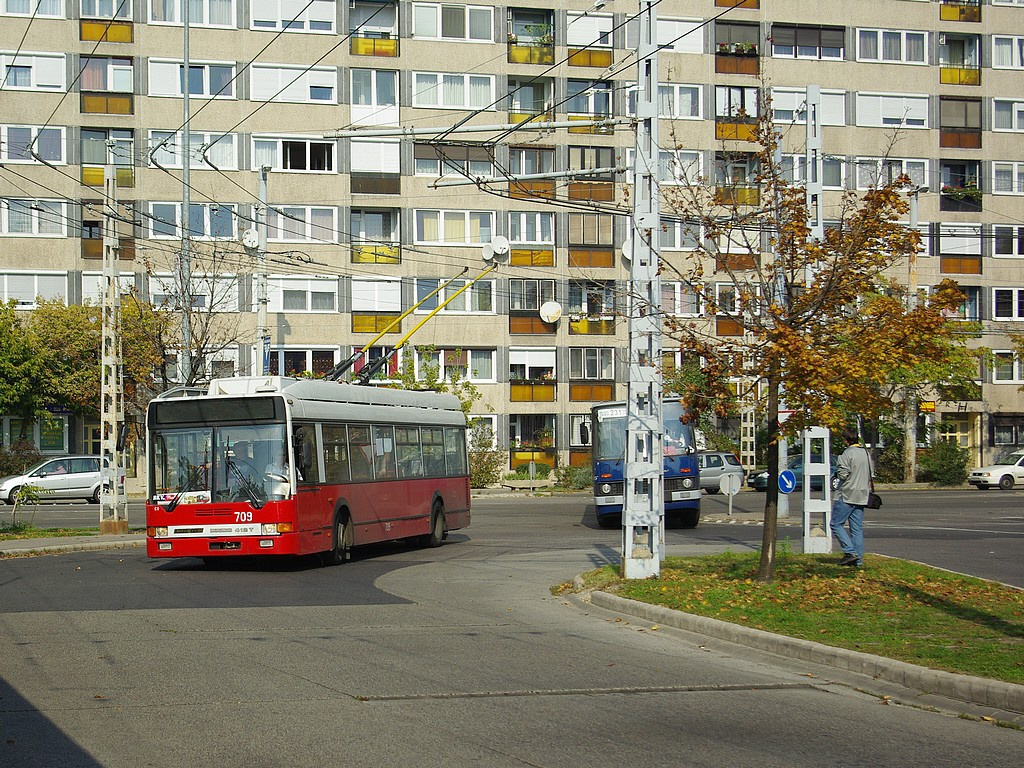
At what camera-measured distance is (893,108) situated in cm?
5866

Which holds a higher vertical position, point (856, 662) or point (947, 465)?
point (856, 662)

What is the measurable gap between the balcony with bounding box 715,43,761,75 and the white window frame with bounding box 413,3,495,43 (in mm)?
10513

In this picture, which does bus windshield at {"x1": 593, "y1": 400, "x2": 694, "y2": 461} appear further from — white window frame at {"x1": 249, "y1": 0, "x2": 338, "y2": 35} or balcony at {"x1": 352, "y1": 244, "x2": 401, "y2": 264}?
white window frame at {"x1": 249, "y1": 0, "x2": 338, "y2": 35}

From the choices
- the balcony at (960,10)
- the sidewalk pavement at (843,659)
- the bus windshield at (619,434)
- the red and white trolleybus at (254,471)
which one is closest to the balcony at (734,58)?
the balcony at (960,10)

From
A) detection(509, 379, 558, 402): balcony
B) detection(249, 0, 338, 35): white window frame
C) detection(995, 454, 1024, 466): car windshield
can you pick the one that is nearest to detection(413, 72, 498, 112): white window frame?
detection(249, 0, 338, 35): white window frame

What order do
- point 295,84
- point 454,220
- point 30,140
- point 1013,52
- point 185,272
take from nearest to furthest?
point 185,272 < point 30,140 < point 295,84 < point 454,220 < point 1013,52

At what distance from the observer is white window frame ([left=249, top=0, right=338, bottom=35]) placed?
51.5 meters

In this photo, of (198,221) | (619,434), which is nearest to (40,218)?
(198,221)

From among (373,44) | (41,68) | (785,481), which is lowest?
(785,481)

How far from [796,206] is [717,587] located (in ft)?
14.8

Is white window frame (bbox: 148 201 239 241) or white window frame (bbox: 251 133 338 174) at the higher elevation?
white window frame (bbox: 251 133 338 174)

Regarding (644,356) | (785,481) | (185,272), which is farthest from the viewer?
(185,272)

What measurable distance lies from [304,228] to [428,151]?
6.15m

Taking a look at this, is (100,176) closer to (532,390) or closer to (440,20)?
(440,20)
